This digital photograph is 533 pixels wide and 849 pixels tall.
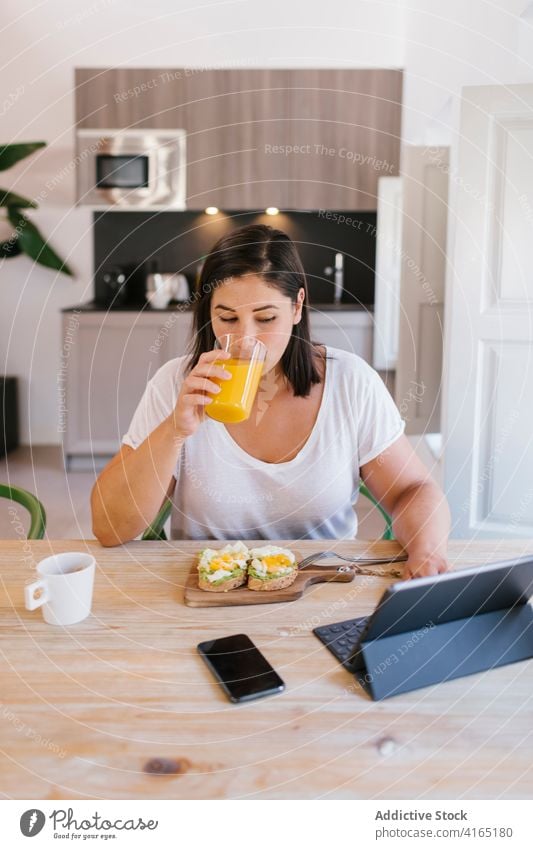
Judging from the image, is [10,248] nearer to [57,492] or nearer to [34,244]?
[34,244]

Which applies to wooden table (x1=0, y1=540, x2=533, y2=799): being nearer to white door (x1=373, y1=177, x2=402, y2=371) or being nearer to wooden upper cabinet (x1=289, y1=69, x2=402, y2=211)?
white door (x1=373, y1=177, x2=402, y2=371)

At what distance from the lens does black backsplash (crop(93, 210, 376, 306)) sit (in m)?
4.57

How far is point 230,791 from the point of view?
63 cm

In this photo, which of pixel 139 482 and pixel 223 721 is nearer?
pixel 223 721

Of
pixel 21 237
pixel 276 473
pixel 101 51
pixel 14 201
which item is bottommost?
pixel 276 473

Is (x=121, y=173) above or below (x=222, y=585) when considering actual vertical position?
above

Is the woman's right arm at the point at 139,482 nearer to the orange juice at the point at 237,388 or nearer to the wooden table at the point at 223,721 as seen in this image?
the orange juice at the point at 237,388

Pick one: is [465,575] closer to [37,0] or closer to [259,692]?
[259,692]

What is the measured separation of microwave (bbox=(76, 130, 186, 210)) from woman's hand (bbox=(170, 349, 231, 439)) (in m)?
3.23

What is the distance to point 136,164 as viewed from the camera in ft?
13.5

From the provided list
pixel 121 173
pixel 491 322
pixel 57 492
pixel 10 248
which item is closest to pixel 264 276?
pixel 491 322

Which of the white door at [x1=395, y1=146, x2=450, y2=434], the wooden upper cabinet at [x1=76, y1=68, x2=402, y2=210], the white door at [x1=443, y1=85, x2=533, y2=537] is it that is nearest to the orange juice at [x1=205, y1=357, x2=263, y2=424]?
the white door at [x1=443, y1=85, x2=533, y2=537]

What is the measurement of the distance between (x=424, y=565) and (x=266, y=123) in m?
3.68
